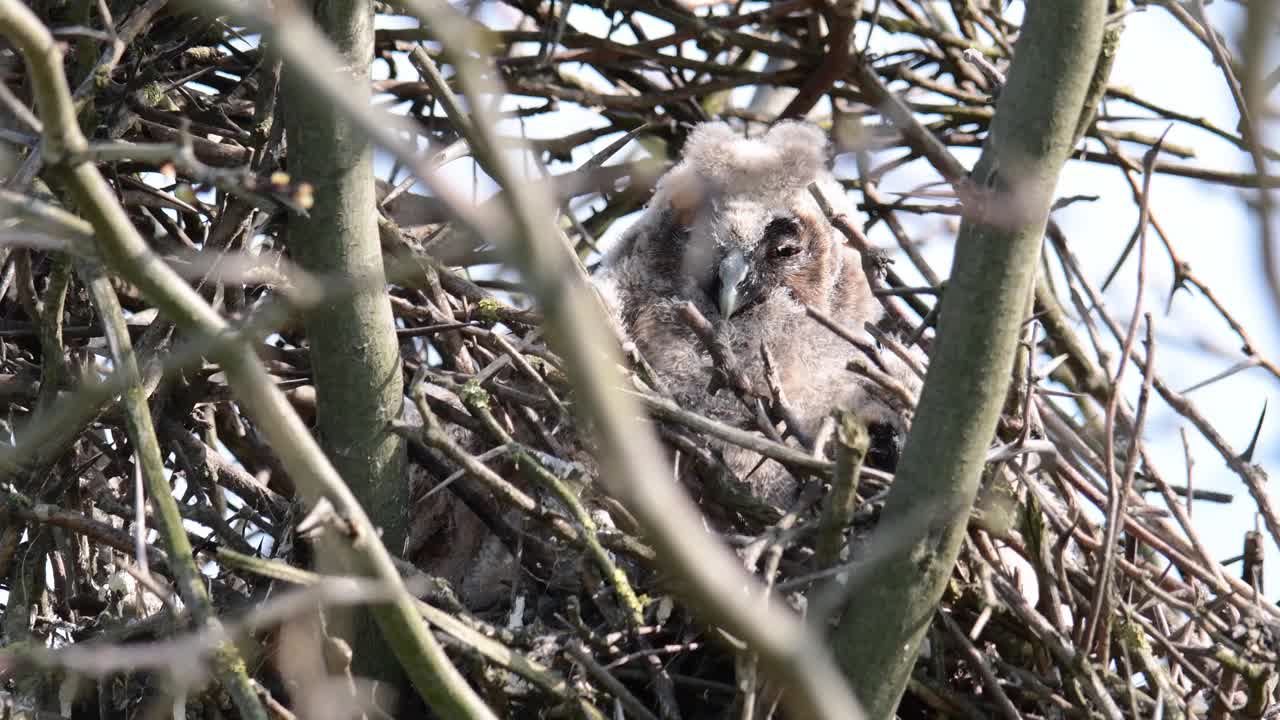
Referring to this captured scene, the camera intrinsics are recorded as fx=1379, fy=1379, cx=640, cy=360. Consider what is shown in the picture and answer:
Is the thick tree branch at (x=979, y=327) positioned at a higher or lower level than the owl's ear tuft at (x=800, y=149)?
lower

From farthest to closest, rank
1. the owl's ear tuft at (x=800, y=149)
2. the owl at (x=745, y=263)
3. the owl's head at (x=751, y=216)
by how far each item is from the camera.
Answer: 1. the owl's ear tuft at (x=800, y=149)
2. the owl's head at (x=751, y=216)
3. the owl at (x=745, y=263)

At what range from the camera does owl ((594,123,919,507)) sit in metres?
3.46

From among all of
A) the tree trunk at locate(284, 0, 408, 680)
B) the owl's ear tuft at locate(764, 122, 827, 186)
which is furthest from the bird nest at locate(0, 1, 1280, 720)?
the owl's ear tuft at locate(764, 122, 827, 186)

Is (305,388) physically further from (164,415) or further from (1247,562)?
(1247,562)

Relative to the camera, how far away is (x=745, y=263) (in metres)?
3.57

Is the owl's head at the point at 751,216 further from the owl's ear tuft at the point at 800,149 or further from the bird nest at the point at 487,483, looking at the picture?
the bird nest at the point at 487,483

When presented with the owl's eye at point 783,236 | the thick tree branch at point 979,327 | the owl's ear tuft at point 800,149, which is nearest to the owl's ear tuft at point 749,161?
the owl's ear tuft at point 800,149

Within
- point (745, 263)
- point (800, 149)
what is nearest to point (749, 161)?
point (800, 149)

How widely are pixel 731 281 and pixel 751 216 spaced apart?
23cm

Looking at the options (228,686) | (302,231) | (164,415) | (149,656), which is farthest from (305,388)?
(149,656)

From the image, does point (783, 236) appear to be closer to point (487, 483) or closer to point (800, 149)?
point (800, 149)

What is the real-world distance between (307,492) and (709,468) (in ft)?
3.23

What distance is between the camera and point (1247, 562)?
8.21 feet

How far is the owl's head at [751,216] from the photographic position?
3.62 m
